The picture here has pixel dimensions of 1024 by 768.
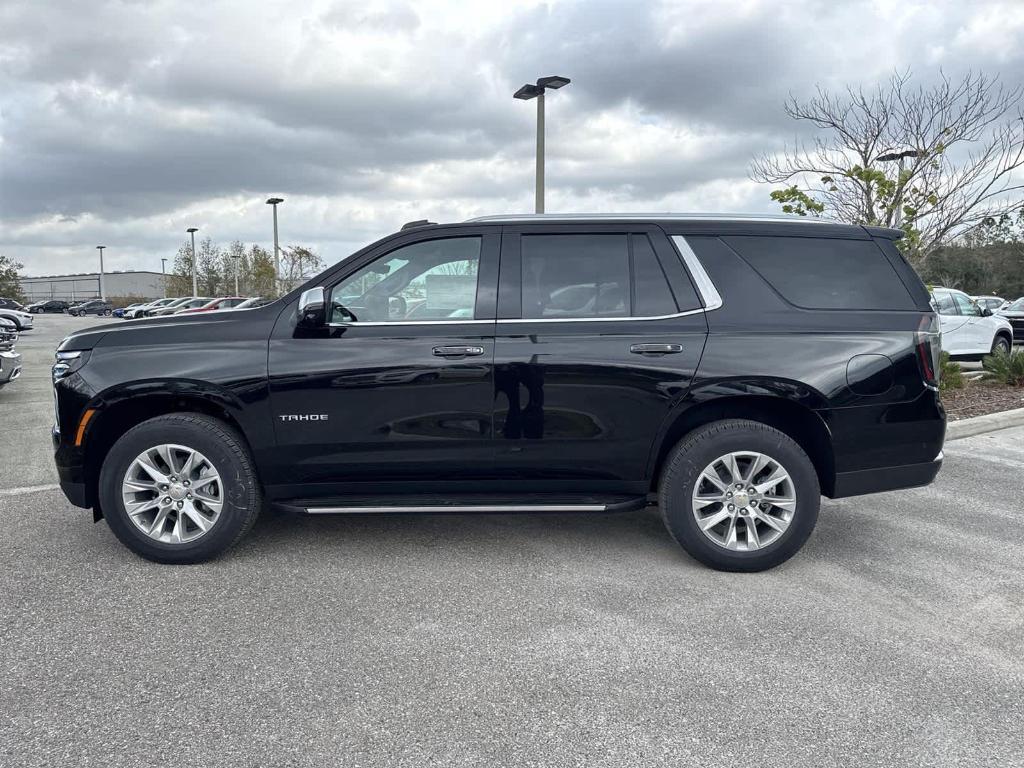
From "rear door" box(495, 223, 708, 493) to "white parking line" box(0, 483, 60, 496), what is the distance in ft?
12.6

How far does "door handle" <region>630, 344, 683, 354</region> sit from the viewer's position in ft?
14.0

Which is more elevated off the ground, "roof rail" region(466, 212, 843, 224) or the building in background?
the building in background

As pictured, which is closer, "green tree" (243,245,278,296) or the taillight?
the taillight

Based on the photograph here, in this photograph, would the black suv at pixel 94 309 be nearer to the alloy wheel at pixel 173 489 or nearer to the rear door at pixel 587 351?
the alloy wheel at pixel 173 489

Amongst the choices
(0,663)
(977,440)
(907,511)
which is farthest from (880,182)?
(0,663)

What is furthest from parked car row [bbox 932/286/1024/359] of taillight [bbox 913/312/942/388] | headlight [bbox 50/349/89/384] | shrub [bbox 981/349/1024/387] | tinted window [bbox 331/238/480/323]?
headlight [bbox 50/349/89/384]

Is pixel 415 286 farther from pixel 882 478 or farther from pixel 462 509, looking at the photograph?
pixel 882 478

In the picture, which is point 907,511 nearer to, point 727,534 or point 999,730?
point 727,534

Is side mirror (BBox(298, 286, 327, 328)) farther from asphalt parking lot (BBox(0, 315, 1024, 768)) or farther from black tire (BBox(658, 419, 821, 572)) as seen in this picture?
black tire (BBox(658, 419, 821, 572))

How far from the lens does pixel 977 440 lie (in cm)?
812

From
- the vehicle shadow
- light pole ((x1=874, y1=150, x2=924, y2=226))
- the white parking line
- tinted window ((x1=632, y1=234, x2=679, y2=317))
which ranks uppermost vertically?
light pole ((x1=874, y1=150, x2=924, y2=226))

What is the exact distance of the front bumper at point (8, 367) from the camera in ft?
34.5

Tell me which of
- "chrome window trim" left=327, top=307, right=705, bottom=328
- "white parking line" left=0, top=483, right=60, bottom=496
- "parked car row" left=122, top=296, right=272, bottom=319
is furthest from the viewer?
"parked car row" left=122, top=296, right=272, bottom=319

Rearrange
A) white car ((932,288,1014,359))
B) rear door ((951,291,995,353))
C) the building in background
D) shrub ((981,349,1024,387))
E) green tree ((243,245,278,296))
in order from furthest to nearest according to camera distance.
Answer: the building in background, green tree ((243,245,278,296)), rear door ((951,291,995,353)), white car ((932,288,1014,359)), shrub ((981,349,1024,387))
